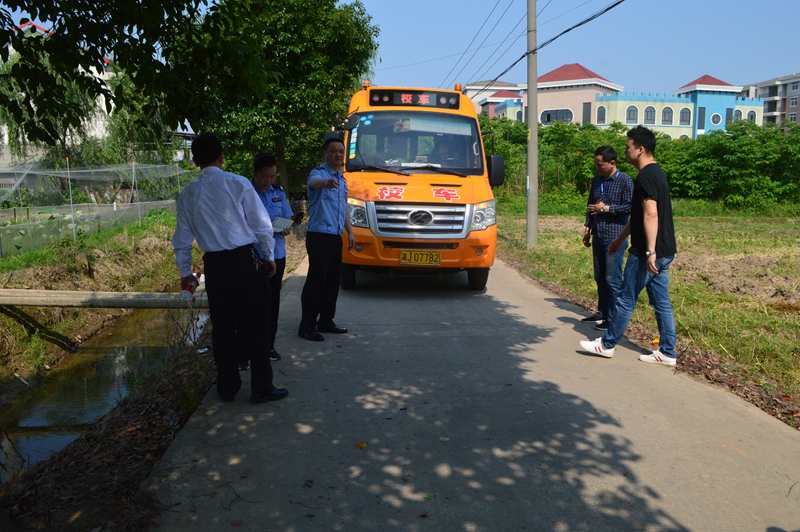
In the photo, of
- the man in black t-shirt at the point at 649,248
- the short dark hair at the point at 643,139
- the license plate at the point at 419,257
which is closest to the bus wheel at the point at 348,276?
the license plate at the point at 419,257

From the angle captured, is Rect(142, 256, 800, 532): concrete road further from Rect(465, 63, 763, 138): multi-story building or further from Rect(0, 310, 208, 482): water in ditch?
Rect(465, 63, 763, 138): multi-story building

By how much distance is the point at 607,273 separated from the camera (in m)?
6.79

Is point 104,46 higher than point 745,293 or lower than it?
higher

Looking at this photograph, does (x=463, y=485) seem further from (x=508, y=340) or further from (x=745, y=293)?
(x=745, y=293)

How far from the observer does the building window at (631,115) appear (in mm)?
63281

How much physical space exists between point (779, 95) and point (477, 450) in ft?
331

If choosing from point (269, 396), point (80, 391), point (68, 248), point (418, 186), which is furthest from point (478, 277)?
point (68, 248)

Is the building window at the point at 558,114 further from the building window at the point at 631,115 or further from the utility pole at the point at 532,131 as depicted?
the utility pole at the point at 532,131

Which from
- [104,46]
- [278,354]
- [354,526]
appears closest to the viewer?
[354,526]

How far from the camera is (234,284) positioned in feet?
14.4

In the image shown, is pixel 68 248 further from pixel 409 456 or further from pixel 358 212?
pixel 409 456

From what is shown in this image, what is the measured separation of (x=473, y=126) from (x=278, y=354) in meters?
5.01

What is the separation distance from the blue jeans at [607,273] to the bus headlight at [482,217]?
1551mm

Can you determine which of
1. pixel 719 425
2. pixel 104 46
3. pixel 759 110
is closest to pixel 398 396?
pixel 719 425
